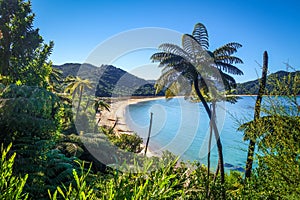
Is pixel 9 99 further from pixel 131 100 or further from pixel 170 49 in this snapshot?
pixel 131 100

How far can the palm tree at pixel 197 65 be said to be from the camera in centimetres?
1155

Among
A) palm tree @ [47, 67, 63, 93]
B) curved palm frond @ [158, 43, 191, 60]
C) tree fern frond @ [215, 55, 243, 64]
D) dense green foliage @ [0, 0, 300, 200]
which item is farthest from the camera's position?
palm tree @ [47, 67, 63, 93]

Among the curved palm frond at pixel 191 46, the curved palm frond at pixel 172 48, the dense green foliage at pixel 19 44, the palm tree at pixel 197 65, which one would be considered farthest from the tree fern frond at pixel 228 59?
the dense green foliage at pixel 19 44

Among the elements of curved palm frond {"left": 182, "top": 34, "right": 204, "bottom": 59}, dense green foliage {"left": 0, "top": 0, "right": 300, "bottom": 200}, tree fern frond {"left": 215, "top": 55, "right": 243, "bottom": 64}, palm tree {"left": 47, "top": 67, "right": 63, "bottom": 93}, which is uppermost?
curved palm frond {"left": 182, "top": 34, "right": 204, "bottom": 59}

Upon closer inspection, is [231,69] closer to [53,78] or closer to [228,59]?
[228,59]

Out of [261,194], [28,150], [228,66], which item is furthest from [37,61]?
[261,194]

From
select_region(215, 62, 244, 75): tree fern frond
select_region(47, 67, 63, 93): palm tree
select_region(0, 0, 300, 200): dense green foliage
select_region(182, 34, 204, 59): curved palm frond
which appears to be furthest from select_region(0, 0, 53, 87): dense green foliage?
select_region(215, 62, 244, 75): tree fern frond

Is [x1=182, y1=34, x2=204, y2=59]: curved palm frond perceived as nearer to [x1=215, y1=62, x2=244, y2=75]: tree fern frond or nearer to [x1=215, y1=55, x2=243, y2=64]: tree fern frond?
[x1=215, y1=55, x2=243, y2=64]: tree fern frond

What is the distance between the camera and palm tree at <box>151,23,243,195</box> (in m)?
11.5

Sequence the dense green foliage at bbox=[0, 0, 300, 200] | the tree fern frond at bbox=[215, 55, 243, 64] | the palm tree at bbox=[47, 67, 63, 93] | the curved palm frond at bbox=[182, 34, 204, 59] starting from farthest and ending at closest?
the palm tree at bbox=[47, 67, 63, 93]
the tree fern frond at bbox=[215, 55, 243, 64]
the curved palm frond at bbox=[182, 34, 204, 59]
the dense green foliage at bbox=[0, 0, 300, 200]

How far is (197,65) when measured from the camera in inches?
463

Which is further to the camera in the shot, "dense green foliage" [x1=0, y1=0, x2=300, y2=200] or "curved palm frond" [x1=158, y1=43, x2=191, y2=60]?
"curved palm frond" [x1=158, y1=43, x2=191, y2=60]

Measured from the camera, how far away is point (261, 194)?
395 cm

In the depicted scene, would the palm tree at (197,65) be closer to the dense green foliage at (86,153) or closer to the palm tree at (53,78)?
the dense green foliage at (86,153)
